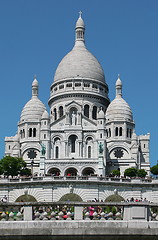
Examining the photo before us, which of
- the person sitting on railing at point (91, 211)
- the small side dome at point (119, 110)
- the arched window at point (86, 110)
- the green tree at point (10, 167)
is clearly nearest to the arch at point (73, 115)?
the arched window at point (86, 110)

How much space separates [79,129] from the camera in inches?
4267

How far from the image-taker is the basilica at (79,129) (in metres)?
101

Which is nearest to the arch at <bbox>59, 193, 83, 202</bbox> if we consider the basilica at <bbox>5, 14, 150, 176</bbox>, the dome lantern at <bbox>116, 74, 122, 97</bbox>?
the basilica at <bbox>5, 14, 150, 176</bbox>

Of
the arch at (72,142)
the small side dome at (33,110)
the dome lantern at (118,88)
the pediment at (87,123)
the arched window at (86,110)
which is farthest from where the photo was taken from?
the dome lantern at (118,88)

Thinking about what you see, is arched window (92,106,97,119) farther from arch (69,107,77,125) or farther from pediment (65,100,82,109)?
arch (69,107,77,125)

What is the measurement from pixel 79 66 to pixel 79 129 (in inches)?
858

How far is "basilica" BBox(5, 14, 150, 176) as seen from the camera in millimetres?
101438

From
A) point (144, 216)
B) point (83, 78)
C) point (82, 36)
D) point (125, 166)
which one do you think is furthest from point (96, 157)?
point (144, 216)

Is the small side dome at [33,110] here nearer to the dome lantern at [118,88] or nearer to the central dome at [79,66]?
the central dome at [79,66]

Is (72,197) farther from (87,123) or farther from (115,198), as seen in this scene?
(87,123)

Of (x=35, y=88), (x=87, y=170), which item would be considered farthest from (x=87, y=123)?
(x=35, y=88)

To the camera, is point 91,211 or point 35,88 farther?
point 35,88

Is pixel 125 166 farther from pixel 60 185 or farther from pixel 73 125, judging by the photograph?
pixel 60 185

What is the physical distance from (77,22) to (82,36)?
3.41 metres
